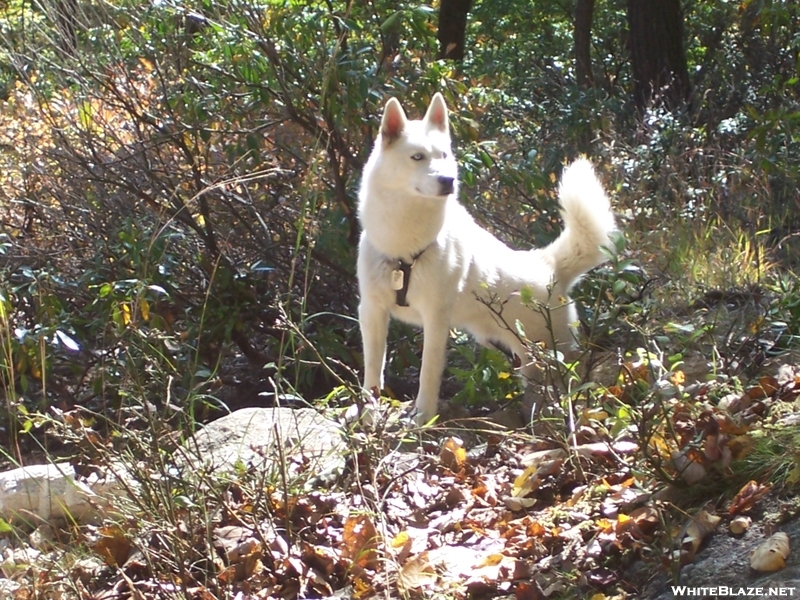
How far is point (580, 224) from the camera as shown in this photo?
4.54 metres

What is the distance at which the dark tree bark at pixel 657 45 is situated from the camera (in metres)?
8.86

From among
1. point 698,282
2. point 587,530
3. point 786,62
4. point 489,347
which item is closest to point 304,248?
point 489,347

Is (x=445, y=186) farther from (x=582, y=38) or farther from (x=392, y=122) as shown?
(x=582, y=38)

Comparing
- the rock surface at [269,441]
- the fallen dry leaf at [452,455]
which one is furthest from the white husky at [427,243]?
the fallen dry leaf at [452,455]

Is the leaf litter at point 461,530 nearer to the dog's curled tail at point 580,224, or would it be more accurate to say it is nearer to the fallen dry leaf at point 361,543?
the fallen dry leaf at point 361,543

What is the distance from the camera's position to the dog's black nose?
13.1 ft

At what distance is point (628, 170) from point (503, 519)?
4417 millimetres

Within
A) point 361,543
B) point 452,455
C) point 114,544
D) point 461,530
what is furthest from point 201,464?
point 452,455

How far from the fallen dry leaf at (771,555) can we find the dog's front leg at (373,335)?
243 cm

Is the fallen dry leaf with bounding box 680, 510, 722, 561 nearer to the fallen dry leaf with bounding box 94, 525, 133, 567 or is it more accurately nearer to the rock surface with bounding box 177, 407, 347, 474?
the rock surface with bounding box 177, 407, 347, 474

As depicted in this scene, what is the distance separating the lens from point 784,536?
6.66 feet

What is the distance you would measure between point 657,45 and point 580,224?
5.10 meters

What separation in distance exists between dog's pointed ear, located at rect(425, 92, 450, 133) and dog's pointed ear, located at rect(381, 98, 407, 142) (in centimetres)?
17

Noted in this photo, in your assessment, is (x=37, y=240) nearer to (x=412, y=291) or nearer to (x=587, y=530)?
(x=412, y=291)
